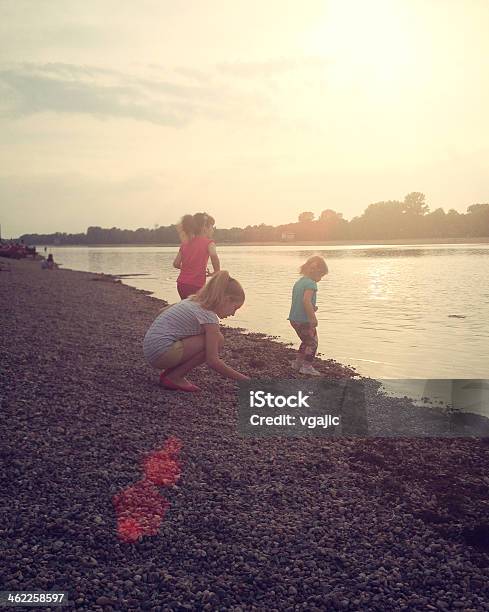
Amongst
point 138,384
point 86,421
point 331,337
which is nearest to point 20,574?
point 86,421

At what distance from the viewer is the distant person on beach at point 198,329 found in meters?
7.05

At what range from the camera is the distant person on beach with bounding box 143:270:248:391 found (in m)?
7.05

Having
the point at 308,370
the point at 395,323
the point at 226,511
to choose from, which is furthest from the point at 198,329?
the point at 395,323

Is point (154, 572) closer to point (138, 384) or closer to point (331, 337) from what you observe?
point (138, 384)

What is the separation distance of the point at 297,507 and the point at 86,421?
3.00 metres

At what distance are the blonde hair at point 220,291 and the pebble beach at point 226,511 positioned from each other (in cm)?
147

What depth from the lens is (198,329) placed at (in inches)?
287

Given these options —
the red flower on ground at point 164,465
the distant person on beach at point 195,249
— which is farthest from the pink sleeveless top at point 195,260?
the red flower on ground at point 164,465

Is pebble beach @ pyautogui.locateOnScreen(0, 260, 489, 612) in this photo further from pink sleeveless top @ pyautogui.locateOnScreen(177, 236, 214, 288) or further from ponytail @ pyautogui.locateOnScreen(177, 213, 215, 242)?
ponytail @ pyautogui.locateOnScreen(177, 213, 215, 242)

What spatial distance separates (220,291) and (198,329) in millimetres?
653

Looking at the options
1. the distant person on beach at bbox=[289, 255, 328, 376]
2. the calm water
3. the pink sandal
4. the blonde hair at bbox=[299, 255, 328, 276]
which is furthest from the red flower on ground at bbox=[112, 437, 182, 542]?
the calm water

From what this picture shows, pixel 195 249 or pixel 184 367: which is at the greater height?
pixel 195 249

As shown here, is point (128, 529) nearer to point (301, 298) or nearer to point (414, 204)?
point (301, 298)

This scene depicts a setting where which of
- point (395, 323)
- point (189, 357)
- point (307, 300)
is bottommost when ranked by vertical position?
point (395, 323)
